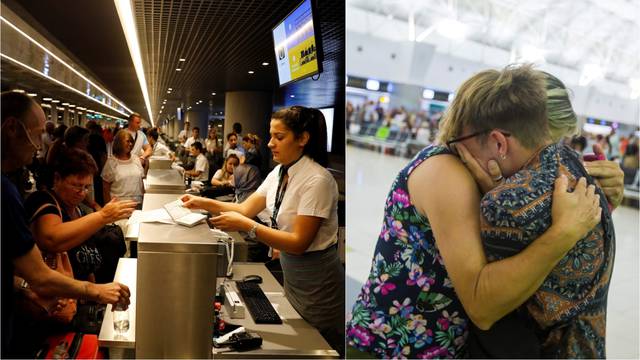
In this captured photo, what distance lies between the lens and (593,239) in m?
1.75

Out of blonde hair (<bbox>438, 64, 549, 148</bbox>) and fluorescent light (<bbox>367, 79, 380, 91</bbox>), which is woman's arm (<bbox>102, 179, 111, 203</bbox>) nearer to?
fluorescent light (<bbox>367, 79, 380, 91</bbox>)

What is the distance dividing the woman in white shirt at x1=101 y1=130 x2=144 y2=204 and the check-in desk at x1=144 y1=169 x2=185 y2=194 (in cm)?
11

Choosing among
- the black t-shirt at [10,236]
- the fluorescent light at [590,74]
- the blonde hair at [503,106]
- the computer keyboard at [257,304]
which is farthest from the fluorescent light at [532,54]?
the black t-shirt at [10,236]

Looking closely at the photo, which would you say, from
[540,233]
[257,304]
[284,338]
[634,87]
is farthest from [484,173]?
[257,304]

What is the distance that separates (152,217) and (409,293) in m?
1.03

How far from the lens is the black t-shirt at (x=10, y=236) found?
5.27 feet

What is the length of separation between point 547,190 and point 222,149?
2071mm

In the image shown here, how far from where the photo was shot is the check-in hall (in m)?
1.74

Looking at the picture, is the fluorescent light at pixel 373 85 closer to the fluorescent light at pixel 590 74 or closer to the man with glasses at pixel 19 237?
the fluorescent light at pixel 590 74

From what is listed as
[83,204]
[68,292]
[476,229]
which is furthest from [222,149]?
[476,229]

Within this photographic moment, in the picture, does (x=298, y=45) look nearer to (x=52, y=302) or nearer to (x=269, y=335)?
(x=269, y=335)

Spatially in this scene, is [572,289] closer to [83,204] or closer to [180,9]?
[83,204]

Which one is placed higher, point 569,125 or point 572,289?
point 569,125

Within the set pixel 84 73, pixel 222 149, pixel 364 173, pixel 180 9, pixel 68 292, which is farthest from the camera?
pixel 222 149
